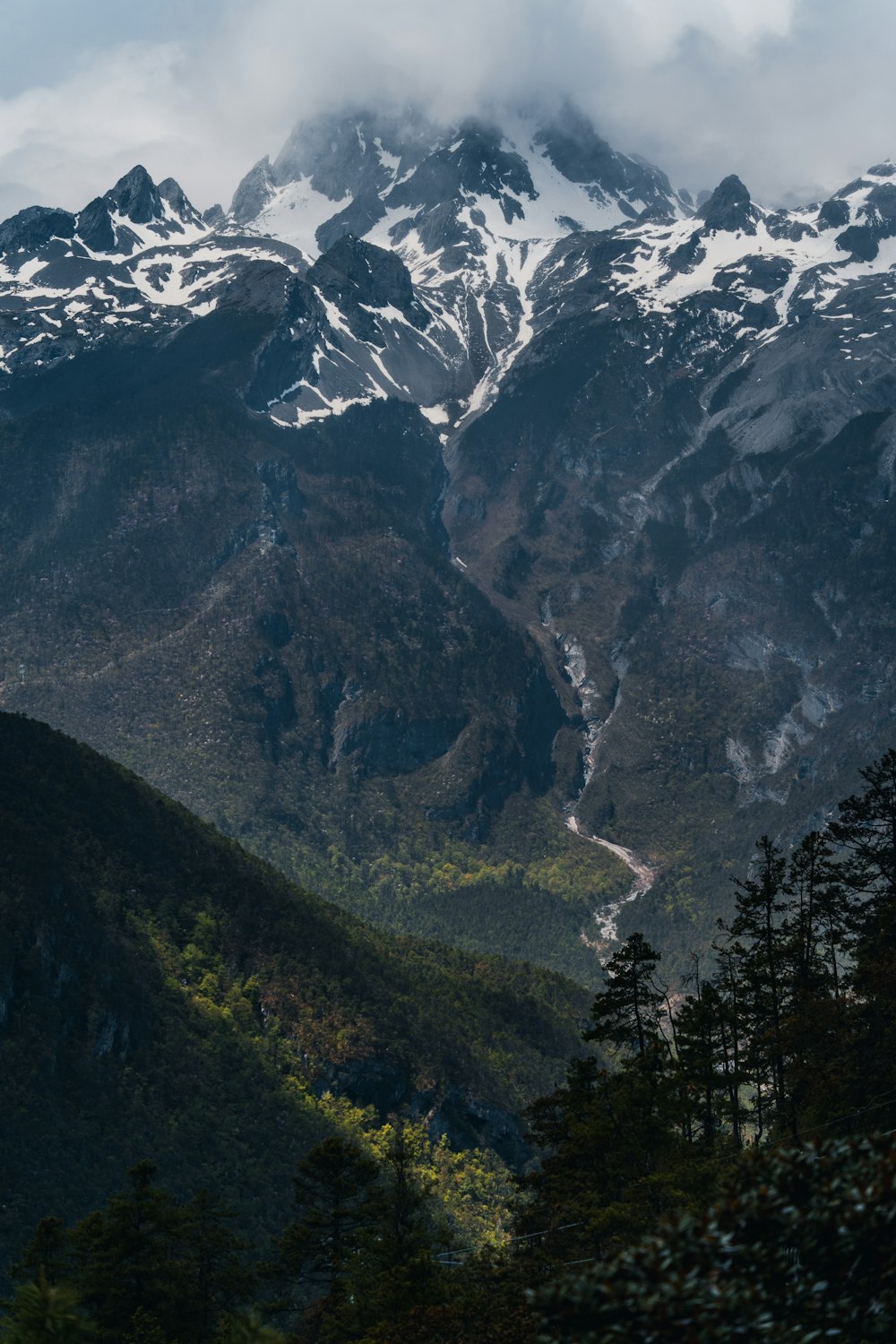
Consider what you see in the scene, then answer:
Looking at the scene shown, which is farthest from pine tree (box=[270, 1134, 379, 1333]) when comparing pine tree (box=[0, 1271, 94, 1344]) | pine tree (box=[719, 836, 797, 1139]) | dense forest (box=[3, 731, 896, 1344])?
pine tree (box=[0, 1271, 94, 1344])

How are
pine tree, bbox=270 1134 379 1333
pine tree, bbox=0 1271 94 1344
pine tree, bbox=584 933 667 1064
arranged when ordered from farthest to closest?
pine tree, bbox=584 933 667 1064 < pine tree, bbox=270 1134 379 1333 < pine tree, bbox=0 1271 94 1344

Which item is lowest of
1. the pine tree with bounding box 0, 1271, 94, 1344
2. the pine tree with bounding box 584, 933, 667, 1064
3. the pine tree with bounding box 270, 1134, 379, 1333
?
the pine tree with bounding box 0, 1271, 94, 1344

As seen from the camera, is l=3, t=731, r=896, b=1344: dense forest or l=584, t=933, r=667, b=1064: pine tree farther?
l=584, t=933, r=667, b=1064: pine tree

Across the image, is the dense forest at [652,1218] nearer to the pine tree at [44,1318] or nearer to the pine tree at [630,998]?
the pine tree at [44,1318]

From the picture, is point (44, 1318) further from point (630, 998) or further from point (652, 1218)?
point (630, 998)

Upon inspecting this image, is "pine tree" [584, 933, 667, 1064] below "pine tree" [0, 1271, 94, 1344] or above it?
above

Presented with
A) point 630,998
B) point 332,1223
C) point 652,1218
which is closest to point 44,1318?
point 652,1218

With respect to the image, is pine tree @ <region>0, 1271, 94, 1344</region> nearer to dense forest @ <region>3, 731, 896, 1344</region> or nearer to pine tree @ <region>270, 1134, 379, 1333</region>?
dense forest @ <region>3, 731, 896, 1344</region>

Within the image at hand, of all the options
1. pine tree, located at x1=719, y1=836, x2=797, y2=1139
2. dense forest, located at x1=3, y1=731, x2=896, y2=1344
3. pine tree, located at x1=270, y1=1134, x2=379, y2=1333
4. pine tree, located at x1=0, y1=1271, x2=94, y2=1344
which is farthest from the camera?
pine tree, located at x1=719, y1=836, x2=797, y2=1139

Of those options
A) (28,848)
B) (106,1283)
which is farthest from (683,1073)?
(28,848)
